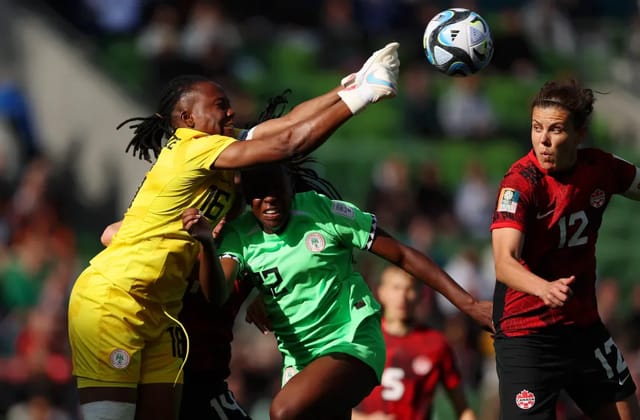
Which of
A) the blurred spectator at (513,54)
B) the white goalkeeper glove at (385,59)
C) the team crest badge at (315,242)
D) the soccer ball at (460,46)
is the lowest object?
the team crest badge at (315,242)

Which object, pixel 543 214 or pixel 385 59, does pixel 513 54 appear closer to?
pixel 543 214

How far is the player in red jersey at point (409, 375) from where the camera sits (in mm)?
8000

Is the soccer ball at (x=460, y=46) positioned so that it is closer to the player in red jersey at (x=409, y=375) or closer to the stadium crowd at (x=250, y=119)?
the player in red jersey at (x=409, y=375)

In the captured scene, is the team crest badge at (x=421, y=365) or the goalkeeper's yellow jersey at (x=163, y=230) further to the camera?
the team crest badge at (x=421, y=365)

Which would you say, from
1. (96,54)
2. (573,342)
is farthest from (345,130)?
(573,342)

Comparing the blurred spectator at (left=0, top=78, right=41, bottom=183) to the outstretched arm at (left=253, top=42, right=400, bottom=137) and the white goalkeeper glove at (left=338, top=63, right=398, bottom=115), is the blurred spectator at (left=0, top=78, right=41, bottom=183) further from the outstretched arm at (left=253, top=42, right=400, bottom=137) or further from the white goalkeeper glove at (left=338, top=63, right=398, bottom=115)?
the white goalkeeper glove at (left=338, top=63, right=398, bottom=115)

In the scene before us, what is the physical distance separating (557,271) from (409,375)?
2.03 meters

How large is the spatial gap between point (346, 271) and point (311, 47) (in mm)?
10812

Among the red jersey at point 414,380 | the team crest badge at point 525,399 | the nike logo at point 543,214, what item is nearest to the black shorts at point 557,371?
the team crest badge at point 525,399

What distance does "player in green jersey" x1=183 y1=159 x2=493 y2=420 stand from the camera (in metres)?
6.50

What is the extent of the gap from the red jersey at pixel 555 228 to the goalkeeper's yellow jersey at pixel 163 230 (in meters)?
1.41

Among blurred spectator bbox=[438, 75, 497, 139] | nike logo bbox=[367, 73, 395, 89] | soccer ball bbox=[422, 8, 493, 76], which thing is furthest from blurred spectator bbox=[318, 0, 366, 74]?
nike logo bbox=[367, 73, 395, 89]

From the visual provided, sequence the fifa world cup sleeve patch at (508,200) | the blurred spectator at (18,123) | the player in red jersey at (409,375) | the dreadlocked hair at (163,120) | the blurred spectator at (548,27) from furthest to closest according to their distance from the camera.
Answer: the blurred spectator at (548,27) < the blurred spectator at (18,123) < the player in red jersey at (409,375) < the dreadlocked hair at (163,120) < the fifa world cup sleeve patch at (508,200)

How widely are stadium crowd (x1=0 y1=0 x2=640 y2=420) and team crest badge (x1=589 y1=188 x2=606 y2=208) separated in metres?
3.63
